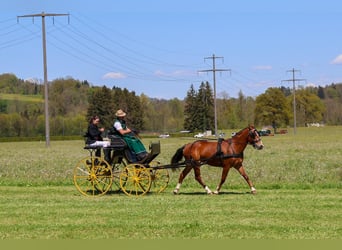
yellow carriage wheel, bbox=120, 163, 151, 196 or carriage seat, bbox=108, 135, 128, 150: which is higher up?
carriage seat, bbox=108, 135, 128, 150

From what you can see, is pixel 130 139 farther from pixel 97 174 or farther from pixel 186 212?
pixel 186 212

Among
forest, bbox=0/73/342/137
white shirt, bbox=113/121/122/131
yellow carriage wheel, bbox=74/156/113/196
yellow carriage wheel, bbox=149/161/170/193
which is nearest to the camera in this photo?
white shirt, bbox=113/121/122/131

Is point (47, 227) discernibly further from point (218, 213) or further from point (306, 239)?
point (306, 239)

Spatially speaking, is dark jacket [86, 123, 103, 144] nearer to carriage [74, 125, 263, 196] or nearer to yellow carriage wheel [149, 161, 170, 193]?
carriage [74, 125, 263, 196]

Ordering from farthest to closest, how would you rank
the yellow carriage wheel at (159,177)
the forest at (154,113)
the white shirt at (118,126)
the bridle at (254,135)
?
the forest at (154,113) < the yellow carriage wheel at (159,177) < the white shirt at (118,126) < the bridle at (254,135)

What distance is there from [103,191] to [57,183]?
4.40m

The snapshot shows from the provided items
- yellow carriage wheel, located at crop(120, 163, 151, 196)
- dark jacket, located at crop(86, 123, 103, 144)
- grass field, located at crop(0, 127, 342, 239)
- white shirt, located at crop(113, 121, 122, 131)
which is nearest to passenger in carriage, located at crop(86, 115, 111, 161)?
dark jacket, located at crop(86, 123, 103, 144)

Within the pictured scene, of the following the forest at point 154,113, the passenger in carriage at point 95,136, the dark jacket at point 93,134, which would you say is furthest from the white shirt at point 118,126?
the forest at point 154,113

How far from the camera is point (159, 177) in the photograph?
57.4ft

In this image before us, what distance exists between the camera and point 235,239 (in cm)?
964

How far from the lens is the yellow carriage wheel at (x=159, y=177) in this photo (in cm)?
1718

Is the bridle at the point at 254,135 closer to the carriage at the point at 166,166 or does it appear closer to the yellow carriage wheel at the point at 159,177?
the carriage at the point at 166,166

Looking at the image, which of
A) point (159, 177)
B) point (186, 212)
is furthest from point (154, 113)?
point (186, 212)

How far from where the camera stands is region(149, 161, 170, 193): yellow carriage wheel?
17183 mm
